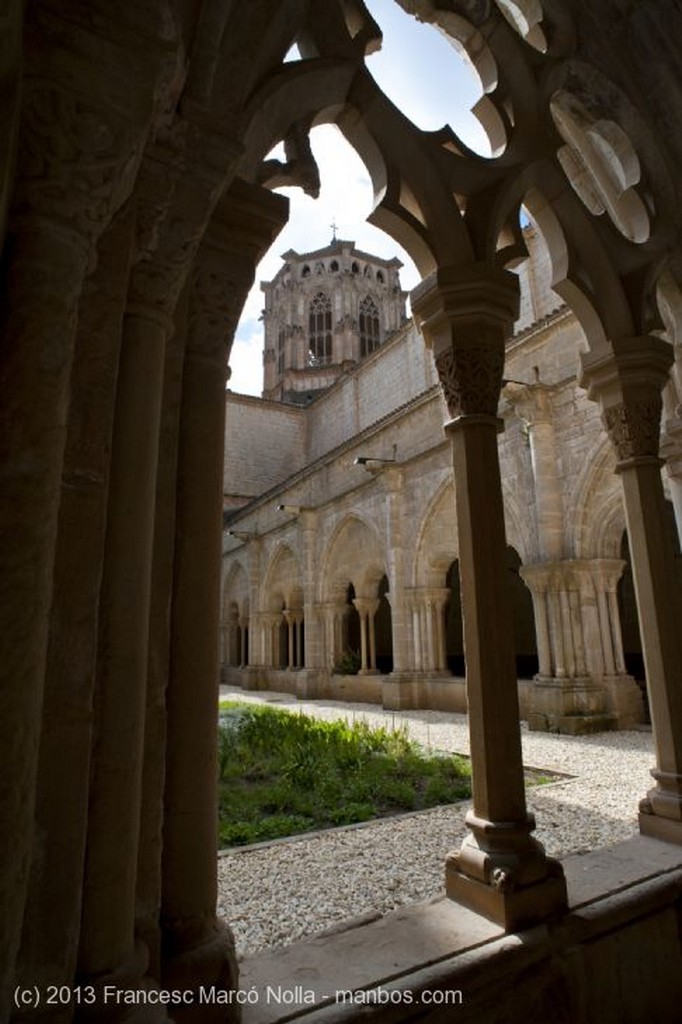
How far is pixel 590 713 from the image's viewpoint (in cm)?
795

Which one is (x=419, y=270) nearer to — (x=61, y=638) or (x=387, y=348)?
(x=61, y=638)

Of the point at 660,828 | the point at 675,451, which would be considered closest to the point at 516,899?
the point at 660,828

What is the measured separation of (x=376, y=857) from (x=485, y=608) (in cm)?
222

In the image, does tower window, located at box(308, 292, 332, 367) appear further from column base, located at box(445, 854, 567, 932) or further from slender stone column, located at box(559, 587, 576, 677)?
column base, located at box(445, 854, 567, 932)


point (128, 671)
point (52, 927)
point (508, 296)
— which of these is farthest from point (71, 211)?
point (508, 296)

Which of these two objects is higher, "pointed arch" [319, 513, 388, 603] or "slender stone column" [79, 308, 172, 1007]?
"pointed arch" [319, 513, 388, 603]

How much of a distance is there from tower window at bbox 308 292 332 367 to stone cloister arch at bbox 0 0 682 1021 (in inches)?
1169

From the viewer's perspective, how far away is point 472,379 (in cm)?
230

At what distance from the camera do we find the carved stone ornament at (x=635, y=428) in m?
2.86

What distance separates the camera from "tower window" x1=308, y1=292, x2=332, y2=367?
31719 mm

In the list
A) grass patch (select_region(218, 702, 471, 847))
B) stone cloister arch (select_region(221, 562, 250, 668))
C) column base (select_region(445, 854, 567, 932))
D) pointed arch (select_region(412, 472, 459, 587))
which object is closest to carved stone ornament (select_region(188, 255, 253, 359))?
column base (select_region(445, 854, 567, 932))

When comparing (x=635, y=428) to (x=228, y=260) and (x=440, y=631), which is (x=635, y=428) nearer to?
(x=228, y=260)

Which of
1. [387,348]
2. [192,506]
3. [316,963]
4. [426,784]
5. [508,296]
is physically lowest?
[426,784]

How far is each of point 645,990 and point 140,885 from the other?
68.2 inches
